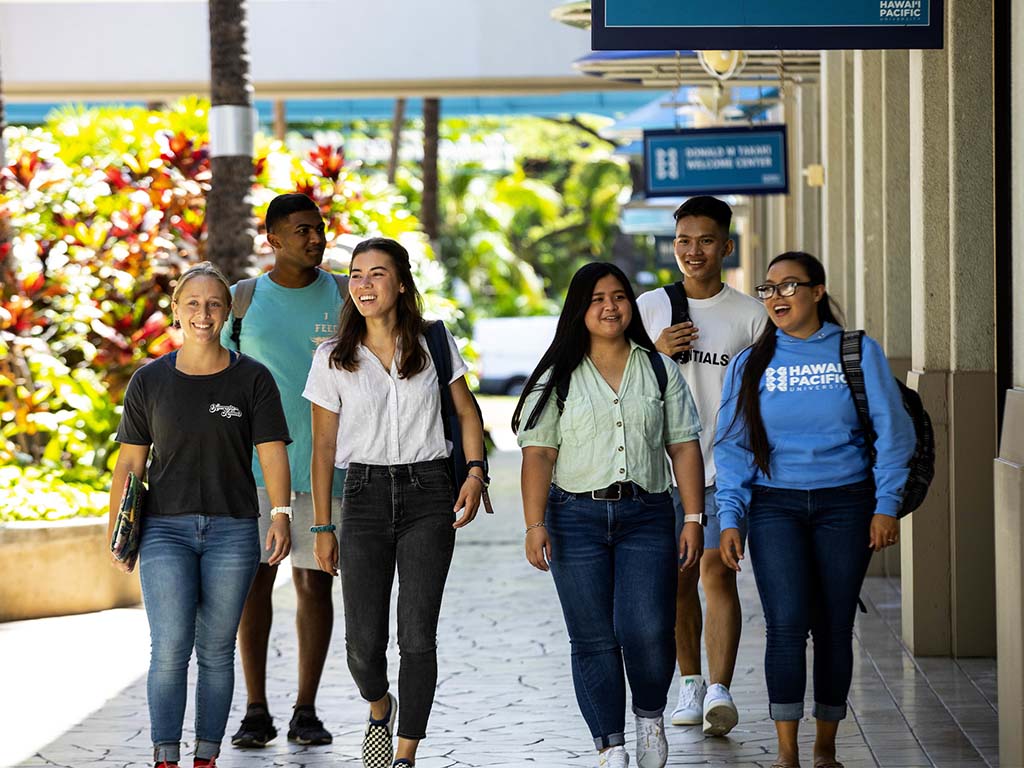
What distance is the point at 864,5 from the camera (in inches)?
263

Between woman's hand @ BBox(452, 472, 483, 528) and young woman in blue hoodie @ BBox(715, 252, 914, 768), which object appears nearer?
young woman in blue hoodie @ BBox(715, 252, 914, 768)

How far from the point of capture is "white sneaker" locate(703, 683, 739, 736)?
672 cm

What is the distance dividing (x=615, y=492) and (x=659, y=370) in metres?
0.48

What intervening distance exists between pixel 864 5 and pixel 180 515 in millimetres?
3330

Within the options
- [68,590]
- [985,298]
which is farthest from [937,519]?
[68,590]

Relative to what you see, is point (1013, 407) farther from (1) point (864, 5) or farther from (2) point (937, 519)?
(2) point (937, 519)

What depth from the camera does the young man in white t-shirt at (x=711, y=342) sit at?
266 inches

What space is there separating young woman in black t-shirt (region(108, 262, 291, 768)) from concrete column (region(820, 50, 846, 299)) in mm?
7472

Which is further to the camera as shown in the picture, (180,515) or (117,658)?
(117,658)

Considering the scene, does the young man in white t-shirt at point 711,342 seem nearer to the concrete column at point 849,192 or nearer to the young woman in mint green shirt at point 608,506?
the young woman in mint green shirt at point 608,506

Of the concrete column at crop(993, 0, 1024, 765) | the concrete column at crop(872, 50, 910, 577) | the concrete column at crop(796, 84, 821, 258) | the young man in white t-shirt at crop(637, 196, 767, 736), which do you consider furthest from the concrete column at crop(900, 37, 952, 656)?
the concrete column at crop(796, 84, 821, 258)

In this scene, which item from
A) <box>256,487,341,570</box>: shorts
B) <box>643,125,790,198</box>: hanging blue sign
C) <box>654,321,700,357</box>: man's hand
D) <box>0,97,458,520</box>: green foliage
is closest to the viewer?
<box>654,321,700,357</box>: man's hand

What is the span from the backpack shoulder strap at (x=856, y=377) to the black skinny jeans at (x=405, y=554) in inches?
57.3

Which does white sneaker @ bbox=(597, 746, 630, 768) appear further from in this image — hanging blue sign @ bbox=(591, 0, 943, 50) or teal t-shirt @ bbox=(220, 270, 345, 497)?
hanging blue sign @ bbox=(591, 0, 943, 50)
